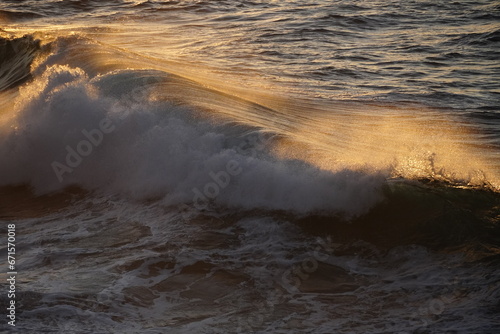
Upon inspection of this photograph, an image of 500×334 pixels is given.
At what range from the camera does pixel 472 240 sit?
18.0 ft

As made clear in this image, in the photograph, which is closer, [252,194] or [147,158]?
[252,194]

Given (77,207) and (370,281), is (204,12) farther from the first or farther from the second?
(370,281)

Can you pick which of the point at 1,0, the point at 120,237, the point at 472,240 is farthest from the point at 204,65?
the point at 1,0

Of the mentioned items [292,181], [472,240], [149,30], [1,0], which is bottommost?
[472,240]

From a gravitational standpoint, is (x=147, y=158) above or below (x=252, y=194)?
above

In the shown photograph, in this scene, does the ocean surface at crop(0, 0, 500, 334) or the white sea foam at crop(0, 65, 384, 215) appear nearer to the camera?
the ocean surface at crop(0, 0, 500, 334)

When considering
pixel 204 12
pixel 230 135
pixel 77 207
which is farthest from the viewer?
pixel 204 12

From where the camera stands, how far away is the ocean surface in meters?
4.66

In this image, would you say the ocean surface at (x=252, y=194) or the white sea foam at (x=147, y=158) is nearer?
the ocean surface at (x=252, y=194)

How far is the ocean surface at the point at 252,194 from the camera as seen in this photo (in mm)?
4660

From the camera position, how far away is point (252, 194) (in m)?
6.33

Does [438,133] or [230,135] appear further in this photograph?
[438,133]

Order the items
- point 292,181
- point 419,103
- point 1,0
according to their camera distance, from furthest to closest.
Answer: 1. point 1,0
2. point 419,103
3. point 292,181

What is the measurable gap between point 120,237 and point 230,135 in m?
2.02
